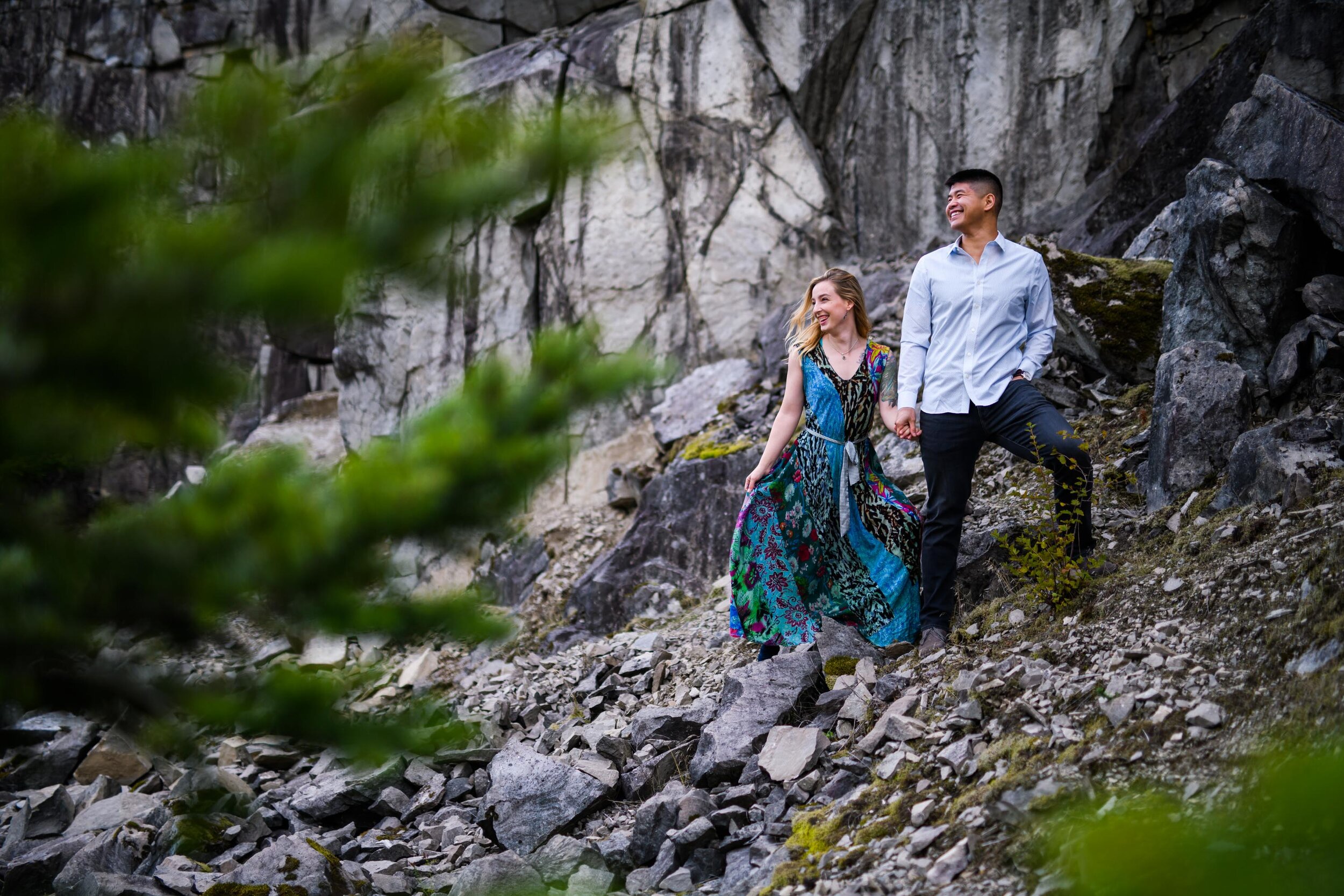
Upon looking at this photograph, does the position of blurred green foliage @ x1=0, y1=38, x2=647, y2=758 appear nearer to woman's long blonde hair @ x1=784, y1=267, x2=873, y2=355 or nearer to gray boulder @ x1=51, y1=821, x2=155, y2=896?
woman's long blonde hair @ x1=784, y1=267, x2=873, y2=355

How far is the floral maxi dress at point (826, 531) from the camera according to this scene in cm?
552

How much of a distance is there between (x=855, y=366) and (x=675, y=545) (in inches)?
184

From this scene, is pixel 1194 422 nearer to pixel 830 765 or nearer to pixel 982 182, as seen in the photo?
pixel 982 182

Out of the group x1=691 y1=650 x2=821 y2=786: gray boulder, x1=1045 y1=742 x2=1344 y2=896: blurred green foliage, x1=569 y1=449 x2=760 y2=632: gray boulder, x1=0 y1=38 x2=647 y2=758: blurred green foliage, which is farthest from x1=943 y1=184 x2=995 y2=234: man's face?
x1=569 y1=449 x2=760 y2=632: gray boulder

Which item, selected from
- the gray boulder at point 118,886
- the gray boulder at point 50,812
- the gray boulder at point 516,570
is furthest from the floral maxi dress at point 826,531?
the gray boulder at point 516,570

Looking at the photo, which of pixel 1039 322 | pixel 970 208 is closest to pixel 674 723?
pixel 1039 322

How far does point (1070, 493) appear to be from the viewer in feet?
15.9

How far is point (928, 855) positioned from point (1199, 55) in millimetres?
11890

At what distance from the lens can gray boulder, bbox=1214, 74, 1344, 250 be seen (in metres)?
5.65

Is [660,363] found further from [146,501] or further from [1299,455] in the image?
[1299,455]

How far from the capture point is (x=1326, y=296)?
5.68 meters

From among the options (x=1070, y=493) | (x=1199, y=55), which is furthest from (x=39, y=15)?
(x=1070, y=493)

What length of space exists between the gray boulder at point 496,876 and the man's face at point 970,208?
3671 mm

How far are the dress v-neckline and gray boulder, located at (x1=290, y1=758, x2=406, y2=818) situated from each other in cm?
352
